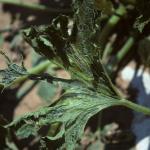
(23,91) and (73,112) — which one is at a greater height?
(23,91)

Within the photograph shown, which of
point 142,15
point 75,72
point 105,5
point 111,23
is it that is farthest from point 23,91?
point 142,15

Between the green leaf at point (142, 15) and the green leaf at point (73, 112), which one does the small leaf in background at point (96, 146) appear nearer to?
the green leaf at point (73, 112)

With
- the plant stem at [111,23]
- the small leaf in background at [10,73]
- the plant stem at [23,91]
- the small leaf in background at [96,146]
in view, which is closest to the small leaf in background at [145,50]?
the plant stem at [111,23]

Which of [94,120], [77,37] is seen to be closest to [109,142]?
[94,120]

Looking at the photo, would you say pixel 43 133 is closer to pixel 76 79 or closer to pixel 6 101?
pixel 6 101

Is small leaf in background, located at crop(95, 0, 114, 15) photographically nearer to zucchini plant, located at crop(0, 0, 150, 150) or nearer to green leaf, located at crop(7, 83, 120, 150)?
zucchini plant, located at crop(0, 0, 150, 150)

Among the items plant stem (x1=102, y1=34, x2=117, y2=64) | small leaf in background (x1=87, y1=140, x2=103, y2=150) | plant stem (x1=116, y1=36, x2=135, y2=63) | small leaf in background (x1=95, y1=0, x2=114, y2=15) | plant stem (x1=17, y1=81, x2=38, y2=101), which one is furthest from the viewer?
plant stem (x1=17, y1=81, x2=38, y2=101)

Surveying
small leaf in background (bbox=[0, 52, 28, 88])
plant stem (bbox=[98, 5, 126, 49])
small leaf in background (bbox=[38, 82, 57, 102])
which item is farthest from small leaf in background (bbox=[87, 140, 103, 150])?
small leaf in background (bbox=[0, 52, 28, 88])

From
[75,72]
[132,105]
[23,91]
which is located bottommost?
[132,105]

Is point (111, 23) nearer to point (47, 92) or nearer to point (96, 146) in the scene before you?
point (47, 92)
